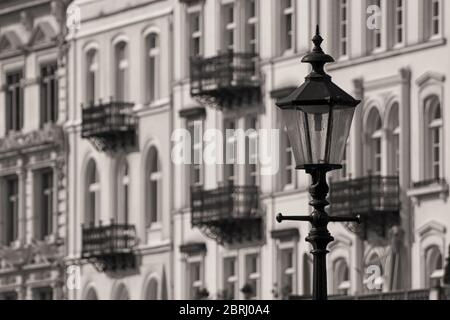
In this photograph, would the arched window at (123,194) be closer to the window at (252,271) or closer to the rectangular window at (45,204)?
the rectangular window at (45,204)

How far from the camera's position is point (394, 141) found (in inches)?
2859

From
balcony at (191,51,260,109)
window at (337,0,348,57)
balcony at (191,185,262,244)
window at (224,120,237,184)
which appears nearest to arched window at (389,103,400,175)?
window at (337,0,348,57)

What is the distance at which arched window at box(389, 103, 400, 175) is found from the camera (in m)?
72.4

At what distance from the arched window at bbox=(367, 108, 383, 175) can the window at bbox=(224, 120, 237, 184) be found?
6.48 metres

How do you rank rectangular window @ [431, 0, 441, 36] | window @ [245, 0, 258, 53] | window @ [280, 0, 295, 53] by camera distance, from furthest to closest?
window @ [245, 0, 258, 53]
window @ [280, 0, 295, 53]
rectangular window @ [431, 0, 441, 36]

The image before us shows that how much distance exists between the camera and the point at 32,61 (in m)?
91.4

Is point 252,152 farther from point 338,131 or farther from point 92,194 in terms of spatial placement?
point 338,131

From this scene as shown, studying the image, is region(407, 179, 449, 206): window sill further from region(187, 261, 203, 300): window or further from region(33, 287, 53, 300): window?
region(33, 287, 53, 300): window

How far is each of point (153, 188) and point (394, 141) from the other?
13.3 m

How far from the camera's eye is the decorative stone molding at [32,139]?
89.6 m

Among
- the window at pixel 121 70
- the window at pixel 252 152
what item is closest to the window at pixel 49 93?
the window at pixel 121 70

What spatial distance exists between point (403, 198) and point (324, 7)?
587 centimetres
